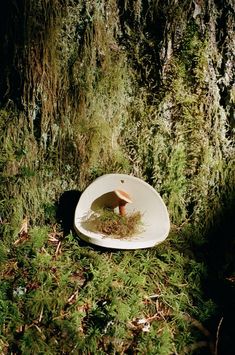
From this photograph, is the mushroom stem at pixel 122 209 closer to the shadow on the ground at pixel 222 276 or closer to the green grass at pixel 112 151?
the green grass at pixel 112 151

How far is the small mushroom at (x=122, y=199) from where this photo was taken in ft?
7.98

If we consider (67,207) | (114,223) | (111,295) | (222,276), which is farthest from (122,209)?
(222,276)

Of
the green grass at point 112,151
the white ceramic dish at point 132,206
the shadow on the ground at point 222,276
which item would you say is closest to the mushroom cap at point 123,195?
the white ceramic dish at point 132,206

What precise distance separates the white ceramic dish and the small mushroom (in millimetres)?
123

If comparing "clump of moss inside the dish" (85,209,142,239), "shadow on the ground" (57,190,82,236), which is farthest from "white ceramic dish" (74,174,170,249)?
"shadow on the ground" (57,190,82,236)

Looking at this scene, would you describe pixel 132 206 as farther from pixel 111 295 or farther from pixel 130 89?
pixel 130 89

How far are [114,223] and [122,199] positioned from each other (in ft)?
0.70

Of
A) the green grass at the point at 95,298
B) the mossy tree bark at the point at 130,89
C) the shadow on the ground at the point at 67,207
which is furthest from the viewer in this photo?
the shadow on the ground at the point at 67,207

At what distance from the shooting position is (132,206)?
2744 millimetres

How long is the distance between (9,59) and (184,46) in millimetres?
1168

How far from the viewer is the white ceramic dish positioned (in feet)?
8.08

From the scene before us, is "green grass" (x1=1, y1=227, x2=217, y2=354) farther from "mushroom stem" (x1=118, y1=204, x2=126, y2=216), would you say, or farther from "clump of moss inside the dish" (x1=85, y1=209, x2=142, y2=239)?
"mushroom stem" (x1=118, y1=204, x2=126, y2=216)

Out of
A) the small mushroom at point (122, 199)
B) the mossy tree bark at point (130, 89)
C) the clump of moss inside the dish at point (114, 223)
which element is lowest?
the clump of moss inside the dish at point (114, 223)

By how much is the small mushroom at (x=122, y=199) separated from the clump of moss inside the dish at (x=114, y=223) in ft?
0.13
